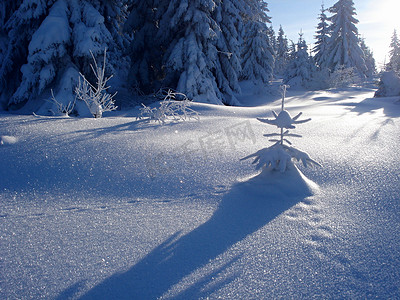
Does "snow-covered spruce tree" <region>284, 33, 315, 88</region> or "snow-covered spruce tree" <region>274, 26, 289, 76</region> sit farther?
"snow-covered spruce tree" <region>274, 26, 289, 76</region>

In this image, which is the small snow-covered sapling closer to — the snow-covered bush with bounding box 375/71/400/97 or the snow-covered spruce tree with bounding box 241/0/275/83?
the snow-covered bush with bounding box 375/71/400/97

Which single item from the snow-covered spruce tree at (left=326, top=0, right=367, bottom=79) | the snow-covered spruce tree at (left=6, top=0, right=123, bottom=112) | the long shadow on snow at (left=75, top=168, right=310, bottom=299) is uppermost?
the snow-covered spruce tree at (left=326, top=0, right=367, bottom=79)

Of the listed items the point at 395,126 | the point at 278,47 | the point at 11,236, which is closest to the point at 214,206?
the point at 11,236

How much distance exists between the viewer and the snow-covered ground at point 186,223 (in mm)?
1305

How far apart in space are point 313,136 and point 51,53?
10.0 metres

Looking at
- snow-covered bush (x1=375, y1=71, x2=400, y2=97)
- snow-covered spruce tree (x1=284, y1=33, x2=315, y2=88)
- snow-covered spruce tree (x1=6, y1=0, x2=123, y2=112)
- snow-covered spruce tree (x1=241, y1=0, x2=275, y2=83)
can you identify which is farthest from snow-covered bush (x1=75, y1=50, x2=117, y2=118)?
snow-covered spruce tree (x1=284, y1=33, x2=315, y2=88)

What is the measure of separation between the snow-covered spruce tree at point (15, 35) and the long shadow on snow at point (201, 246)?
12.1 meters

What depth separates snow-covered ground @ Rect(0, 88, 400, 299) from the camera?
1305 millimetres

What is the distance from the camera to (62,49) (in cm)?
1005

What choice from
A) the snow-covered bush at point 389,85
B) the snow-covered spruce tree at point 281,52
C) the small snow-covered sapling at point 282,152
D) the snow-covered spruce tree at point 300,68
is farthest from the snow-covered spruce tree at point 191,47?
the snow-covered spruce tree at point 281,52

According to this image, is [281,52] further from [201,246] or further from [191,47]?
[201,246]

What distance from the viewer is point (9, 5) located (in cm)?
1265

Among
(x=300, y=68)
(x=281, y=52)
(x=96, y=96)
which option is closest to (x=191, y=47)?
(x=96, y=96)

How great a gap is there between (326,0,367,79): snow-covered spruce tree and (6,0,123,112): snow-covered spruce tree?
22.8 meters
